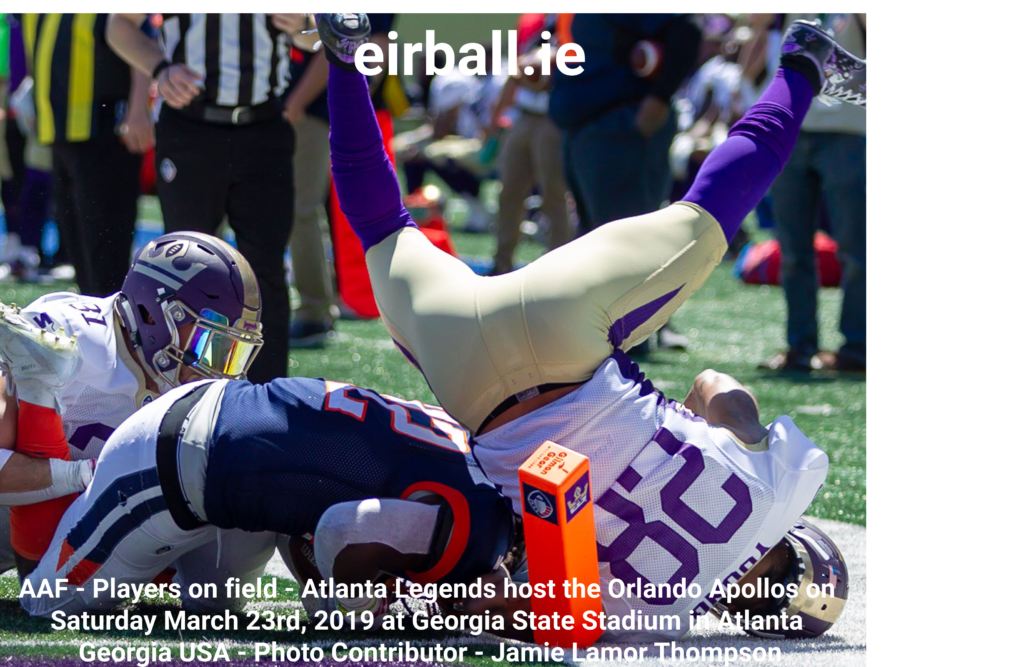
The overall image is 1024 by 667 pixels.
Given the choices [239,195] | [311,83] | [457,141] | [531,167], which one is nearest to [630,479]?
[239,195]

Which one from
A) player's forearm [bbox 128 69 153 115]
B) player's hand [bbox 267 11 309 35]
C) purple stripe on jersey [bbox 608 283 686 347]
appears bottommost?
purple stripe on jersey [bbox 608 283 686 347]

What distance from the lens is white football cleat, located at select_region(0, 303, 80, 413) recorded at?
2.58 metres

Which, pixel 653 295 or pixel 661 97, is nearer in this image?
pixel 653 295

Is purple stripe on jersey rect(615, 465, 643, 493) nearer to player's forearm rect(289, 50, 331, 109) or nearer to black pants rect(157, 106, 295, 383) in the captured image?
black pants rect(157, 106, 295, 383)

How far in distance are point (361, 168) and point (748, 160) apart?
0.81 metres

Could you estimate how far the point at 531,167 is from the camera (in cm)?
779

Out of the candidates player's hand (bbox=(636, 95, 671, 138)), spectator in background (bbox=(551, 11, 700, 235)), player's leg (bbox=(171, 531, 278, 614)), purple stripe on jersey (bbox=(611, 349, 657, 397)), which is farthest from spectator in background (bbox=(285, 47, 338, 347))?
purple stripe on jersey (bbox=(611, 349, 657, 397))

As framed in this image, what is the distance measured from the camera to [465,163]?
12.5 metres

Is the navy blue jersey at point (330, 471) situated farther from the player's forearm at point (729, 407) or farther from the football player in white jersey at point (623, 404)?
the player's forearm at point (729, 407)

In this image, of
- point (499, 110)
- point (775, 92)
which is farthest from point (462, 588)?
point (499, 110)

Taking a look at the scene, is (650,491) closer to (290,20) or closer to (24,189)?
(290,20)

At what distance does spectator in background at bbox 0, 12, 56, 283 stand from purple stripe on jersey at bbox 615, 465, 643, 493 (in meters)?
6.28
